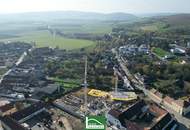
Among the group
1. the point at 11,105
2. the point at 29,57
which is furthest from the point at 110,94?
the point at 29,57

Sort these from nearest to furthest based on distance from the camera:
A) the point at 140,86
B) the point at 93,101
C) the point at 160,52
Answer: the point at 93,101
the point at 140,86
the point at 160,52

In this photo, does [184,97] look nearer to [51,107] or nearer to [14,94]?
[51,107]

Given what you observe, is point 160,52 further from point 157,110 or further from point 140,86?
point 157,110

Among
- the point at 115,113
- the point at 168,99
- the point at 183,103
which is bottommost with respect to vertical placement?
the point at 168,99

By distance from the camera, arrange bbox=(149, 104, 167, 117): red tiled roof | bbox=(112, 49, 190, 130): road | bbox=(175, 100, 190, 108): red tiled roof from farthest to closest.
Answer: bbox=(175, 100, 190, 108): red tiled roof
bbox=(112, 49, 190, 130): road
bbox=(149, 104, 167, 117): red tiled roof

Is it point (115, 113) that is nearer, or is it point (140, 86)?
point (115, 113)

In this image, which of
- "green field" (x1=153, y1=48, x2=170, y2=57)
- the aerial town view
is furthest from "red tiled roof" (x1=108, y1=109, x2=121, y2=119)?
"green field" (x1=153, y1=48, x2=170, y2=57)

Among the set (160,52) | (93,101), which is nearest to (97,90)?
(93,101)

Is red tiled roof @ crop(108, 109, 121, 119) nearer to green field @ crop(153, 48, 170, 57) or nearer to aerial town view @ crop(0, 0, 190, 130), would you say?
aerial town view @ crop(0, 0, 190, 130)

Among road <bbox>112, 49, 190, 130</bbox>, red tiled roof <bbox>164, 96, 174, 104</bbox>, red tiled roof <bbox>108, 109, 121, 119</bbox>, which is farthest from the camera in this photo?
red tiled roof <bbox>164, 96, 174, 104</bbox>

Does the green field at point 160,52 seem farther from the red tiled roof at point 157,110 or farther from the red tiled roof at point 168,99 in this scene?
the red tiled roof at point 157,110

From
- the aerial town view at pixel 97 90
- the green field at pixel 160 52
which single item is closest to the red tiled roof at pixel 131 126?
the aerial town view at pixel 97 90
